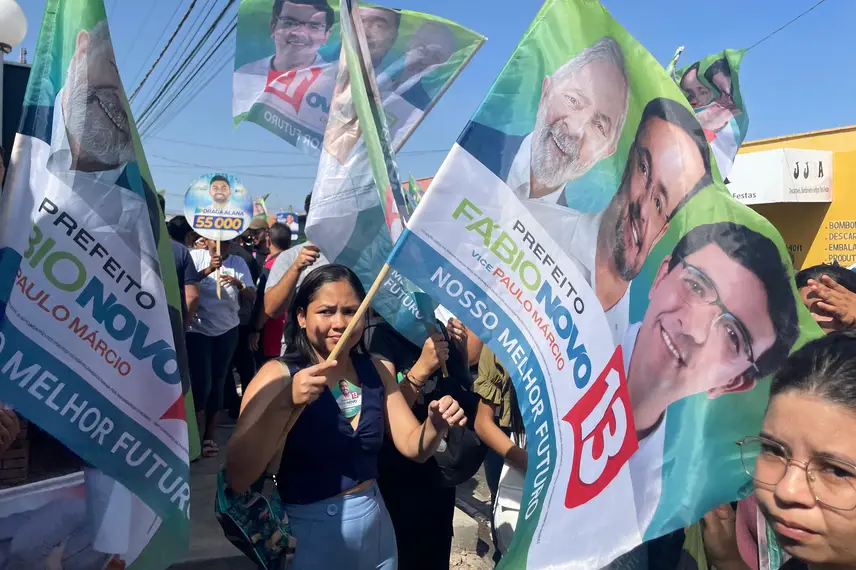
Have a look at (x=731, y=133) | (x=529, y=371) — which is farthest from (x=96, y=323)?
(x=731, y=133)

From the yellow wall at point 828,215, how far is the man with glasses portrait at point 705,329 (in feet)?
39.9

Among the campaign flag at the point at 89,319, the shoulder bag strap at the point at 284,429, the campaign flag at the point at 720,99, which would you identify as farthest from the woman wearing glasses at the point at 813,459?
the campaign flag at the point at 720,99

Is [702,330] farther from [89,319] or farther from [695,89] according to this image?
[695,89]

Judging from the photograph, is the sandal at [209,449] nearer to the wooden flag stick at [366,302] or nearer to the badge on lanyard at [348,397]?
the badge on lanyard at [348,397]

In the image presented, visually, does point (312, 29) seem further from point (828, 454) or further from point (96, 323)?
point (828, 454)

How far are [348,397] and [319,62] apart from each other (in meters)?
2.14

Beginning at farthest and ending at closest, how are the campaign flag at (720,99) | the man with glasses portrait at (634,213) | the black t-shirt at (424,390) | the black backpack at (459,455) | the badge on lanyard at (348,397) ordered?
the campaign flag at (720,99) → the black t-shirt at (424,390) → the black backpack at (459,455) → the badge on lanyard at (348,397) → the man with glasses portrait at (634,213)

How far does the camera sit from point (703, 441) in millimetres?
1623

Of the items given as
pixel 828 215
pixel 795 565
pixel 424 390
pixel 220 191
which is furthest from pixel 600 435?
pixel 828 215

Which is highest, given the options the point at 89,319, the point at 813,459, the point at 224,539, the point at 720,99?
the point at 720,99

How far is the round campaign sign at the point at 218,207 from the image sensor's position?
5230 mm

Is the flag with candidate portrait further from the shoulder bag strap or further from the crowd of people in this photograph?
the shoulder bag strap

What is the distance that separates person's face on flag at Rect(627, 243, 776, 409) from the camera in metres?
1.65

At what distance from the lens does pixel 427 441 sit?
7.13 ft
